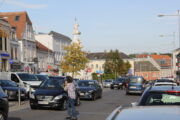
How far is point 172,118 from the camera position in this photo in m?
4.15

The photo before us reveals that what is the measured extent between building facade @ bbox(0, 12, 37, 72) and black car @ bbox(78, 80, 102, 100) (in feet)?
146

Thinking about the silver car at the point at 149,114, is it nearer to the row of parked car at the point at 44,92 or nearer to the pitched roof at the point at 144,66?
the row of parked car at the point at 44,92

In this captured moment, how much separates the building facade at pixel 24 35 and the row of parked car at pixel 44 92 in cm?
4032

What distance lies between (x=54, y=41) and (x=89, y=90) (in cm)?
7095

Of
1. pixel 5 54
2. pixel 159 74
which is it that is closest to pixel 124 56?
pixel 159 74

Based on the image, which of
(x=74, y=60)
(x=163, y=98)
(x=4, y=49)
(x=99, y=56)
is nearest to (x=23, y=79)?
(x=163, y=98)

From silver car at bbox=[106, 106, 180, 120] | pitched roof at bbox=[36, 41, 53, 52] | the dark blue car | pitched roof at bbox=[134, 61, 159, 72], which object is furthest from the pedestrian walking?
pitched roof at bbox=[134, 61, 159, 72]

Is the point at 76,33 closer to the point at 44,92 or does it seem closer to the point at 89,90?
the point at 89,90

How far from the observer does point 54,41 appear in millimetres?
98312

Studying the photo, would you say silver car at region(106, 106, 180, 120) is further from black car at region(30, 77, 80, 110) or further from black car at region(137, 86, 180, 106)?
Answer: black car at region(30, 77, 80, 110)

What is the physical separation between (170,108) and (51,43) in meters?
92.2

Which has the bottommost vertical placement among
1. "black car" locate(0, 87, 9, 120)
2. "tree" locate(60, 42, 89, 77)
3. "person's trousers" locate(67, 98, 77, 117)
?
"person's trousers" locate(67, 98, 77, 117)

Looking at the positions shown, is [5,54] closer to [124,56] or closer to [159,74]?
[124,56]

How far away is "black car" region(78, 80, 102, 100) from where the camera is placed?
92.1 ft
